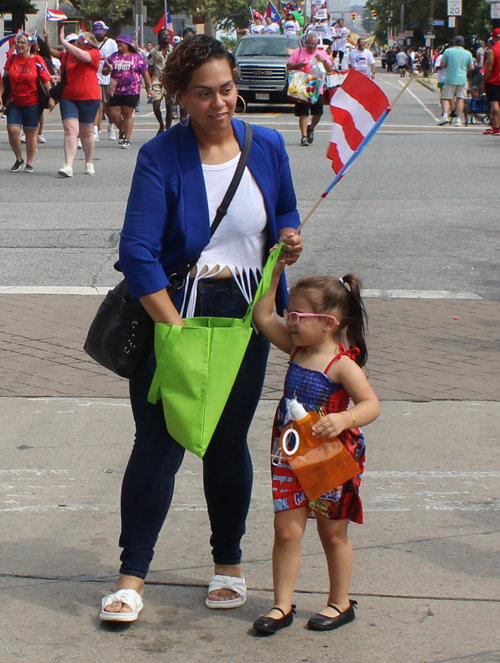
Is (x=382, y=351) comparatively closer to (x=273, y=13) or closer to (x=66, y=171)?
(x=66, y=171)

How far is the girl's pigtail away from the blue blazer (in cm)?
41

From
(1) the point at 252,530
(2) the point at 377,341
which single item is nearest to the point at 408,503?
(1) the point at 252,530

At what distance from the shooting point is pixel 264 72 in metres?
26.0

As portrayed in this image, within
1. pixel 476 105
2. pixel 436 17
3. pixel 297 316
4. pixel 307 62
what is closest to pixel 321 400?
pixel 297 316

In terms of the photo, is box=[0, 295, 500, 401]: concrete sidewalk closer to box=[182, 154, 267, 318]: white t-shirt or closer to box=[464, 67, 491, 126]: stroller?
box=[182, 154, 267, 318]: white t-shirt

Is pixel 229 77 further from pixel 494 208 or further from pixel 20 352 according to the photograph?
pixel 494 208

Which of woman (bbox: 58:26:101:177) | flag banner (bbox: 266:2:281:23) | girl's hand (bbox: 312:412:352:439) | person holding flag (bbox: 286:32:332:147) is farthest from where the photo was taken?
flag banner (bbox: 266:2:281:23)

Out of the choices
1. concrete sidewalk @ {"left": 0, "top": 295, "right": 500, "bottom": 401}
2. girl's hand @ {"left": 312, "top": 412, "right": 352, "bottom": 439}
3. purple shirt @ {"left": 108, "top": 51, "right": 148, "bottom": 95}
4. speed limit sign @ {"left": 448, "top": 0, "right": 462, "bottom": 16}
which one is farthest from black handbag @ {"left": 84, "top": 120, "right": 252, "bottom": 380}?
speed limit sign @ {"left": 448, "top": 0, "right": 462, "bottom": 16}

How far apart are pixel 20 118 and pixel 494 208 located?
6.44 meters

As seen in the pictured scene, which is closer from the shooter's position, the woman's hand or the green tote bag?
the green tote bag

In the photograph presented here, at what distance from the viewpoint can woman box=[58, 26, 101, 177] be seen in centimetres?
1214

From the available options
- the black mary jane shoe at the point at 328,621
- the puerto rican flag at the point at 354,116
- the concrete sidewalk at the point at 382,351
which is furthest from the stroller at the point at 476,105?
the black mary jane shoe at the point at 328,621

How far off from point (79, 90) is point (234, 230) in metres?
9.96

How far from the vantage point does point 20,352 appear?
578 centimetres
